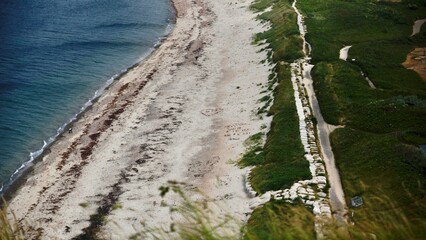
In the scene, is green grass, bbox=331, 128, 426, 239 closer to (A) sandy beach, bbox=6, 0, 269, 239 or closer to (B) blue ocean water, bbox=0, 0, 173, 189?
(A) sandy beach, bbox=6, 0, 269, 239

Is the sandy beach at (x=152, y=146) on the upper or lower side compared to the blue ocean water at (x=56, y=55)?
lower

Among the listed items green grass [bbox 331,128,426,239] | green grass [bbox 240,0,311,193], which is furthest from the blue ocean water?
green grass [bbox 331,128,426,239]

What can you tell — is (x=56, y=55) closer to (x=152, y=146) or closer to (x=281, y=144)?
(x=152, y=146)

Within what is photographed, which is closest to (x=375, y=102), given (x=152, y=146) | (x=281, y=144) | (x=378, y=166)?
(x=281, y=144)

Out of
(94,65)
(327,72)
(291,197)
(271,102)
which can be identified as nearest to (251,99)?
(271,102)

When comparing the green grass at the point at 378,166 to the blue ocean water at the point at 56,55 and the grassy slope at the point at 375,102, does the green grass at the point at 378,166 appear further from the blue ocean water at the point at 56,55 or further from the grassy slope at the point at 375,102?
the blue ocean water at the point at 56,55

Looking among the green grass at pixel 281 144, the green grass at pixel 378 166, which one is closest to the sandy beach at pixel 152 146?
the green grass at pixel 281 144
